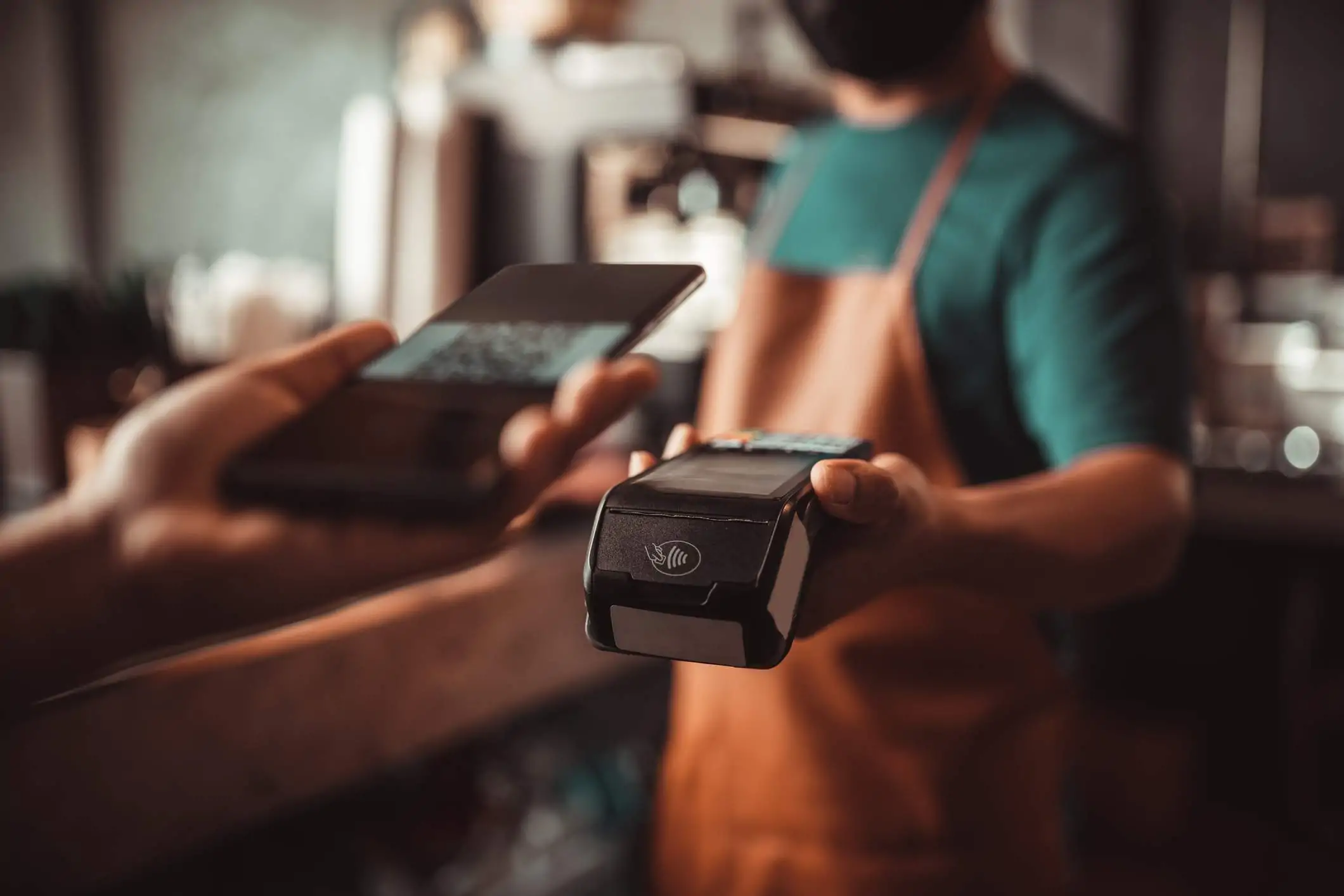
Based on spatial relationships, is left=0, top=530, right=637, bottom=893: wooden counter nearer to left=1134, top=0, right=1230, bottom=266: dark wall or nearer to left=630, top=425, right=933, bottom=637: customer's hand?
left=630, top=425, right=933, bottom=637: customer's hand

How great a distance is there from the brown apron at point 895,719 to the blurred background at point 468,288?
0.46m

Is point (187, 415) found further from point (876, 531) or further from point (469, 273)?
point (469, 273)

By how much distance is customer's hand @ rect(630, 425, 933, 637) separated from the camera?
419mm

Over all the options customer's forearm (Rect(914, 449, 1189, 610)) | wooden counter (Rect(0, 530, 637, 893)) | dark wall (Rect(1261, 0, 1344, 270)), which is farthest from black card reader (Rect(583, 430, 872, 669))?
dark wall (Rect(1261, 0, 1344, 270))

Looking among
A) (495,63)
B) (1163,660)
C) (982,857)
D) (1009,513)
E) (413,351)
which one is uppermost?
(495,63)

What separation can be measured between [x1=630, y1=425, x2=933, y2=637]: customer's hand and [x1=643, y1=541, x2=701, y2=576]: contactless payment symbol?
0.05 metres

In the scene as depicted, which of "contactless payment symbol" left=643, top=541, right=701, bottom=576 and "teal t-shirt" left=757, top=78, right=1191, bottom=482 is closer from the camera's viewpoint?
"contactless payment symbol" left=643, top=541, right=701, bottom=576

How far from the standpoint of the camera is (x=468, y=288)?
61cm

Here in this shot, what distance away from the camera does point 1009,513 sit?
618 mm

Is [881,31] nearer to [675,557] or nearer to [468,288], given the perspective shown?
[468,288]

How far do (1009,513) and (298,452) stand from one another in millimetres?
389

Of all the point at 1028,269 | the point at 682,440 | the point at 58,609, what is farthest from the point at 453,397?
the point at 1028,269

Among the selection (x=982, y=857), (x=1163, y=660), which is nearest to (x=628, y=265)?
(x=982, y=857)

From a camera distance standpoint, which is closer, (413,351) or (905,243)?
(413,351)
